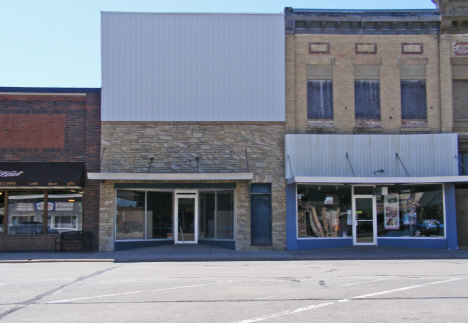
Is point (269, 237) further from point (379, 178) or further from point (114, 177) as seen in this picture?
point (114, 177)

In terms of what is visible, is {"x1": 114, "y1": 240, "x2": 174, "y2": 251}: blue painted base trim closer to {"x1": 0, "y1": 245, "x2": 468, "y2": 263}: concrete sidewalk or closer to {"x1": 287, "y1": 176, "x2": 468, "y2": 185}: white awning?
{"x1": 0, "y1": 245, "x2": 468, "y2": 263}: concrete sidewalk

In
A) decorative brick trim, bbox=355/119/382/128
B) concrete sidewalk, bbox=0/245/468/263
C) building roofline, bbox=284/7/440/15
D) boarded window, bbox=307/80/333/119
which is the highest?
building roofline, bbox=284/7/440/15

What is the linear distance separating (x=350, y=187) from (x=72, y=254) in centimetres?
1160

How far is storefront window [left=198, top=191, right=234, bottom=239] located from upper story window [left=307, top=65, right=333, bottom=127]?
482 cm

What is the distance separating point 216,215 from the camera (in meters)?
20.7

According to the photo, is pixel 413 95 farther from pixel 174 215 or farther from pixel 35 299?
pixel 35 299

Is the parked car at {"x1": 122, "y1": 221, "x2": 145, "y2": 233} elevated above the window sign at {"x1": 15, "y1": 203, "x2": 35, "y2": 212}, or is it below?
below

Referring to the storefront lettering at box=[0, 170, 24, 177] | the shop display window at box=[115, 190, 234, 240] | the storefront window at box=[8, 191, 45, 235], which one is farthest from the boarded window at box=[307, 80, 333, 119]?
the storefront lettering at box=[0, 170, 24, 177]

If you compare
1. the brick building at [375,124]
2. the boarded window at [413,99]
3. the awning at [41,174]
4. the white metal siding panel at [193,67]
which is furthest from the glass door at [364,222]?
the awning at [41,174]

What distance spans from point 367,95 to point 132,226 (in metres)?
11.4

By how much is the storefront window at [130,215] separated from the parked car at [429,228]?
11560 mm

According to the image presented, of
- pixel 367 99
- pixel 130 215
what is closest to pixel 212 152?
pixel 130 215

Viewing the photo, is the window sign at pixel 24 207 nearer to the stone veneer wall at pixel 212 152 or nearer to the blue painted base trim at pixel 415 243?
the stone veneer wall at pixel 212 152

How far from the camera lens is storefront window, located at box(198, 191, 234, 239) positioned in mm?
20438
